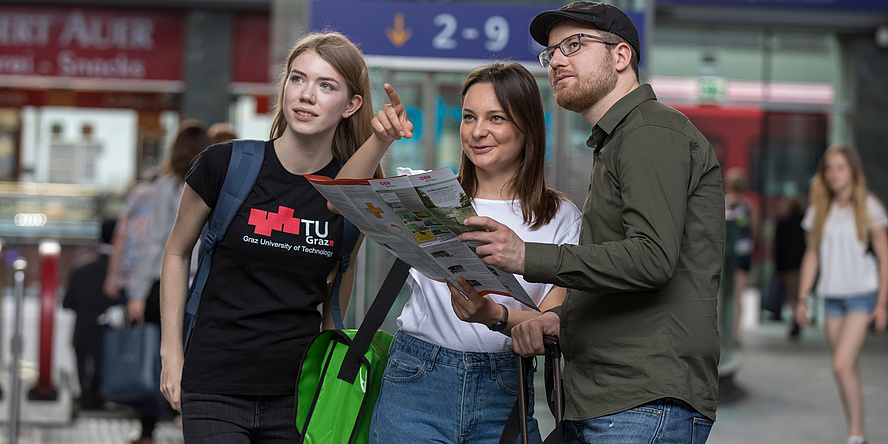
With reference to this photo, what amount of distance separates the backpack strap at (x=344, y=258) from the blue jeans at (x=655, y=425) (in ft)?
2.91

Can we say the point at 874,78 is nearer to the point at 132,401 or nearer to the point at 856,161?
the point at 856,161

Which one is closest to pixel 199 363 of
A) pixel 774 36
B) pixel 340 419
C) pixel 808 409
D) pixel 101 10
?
pixel 340 419

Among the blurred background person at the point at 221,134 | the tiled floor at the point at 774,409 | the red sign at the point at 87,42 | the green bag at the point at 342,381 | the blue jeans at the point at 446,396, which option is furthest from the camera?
the red sign at the point at 87,42

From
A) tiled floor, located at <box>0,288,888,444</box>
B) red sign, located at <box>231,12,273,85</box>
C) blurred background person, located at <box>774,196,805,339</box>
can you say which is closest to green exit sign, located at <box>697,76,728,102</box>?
blurred background person, located at <box>774,196,805,339</box>

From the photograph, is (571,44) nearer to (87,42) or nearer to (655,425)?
(655,425)

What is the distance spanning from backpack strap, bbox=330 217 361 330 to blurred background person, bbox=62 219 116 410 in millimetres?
4030

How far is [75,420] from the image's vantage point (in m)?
6.44

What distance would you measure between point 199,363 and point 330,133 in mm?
707

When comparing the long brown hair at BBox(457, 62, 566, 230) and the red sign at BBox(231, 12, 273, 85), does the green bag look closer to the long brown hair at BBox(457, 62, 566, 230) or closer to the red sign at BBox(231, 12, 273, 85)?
the long brown hair at BBox(457, 62, 566, 230)

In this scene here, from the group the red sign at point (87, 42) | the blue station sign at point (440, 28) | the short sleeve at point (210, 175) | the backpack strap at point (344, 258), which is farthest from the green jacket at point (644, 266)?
the red sign at point (87, 42)

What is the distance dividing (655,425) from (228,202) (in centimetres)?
123

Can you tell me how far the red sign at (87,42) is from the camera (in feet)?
40.3

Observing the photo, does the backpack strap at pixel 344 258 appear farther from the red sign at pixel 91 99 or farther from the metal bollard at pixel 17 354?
the red sign at pixel 91 99

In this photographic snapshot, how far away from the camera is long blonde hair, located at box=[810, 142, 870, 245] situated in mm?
6109
